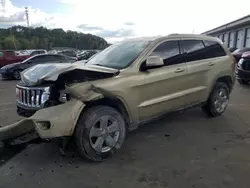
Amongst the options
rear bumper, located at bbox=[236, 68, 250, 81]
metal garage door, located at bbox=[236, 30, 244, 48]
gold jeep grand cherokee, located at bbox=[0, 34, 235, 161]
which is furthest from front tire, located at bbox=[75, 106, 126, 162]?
metal garage door, located at bbox=[236, 30, 244, 48]

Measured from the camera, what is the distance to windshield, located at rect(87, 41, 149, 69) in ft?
13.9

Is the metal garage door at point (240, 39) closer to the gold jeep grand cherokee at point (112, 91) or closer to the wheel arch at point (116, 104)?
the gold jeep grand cherokee at point (112, 91)

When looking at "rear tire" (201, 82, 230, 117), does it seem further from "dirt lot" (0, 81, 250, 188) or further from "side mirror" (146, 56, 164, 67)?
"side mirror" (146, 56, 164, 67)

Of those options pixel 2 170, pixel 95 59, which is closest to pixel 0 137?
pixel 2 170

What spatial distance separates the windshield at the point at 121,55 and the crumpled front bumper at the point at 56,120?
1.15m

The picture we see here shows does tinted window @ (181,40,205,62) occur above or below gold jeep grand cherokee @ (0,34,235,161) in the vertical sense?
above

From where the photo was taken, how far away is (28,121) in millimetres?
3383

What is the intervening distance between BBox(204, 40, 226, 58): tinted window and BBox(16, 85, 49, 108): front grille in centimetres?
344

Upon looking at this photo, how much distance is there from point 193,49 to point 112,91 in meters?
2.25

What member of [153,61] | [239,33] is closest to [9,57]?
[153,61]

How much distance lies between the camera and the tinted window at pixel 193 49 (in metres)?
4.93

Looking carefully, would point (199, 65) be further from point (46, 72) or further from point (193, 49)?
point (46, 72)

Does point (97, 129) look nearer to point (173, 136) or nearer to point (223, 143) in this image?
point (173, 136)

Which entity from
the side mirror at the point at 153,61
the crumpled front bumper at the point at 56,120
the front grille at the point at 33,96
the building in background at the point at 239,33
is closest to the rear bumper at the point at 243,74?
the side mirror at the point at 153,61
